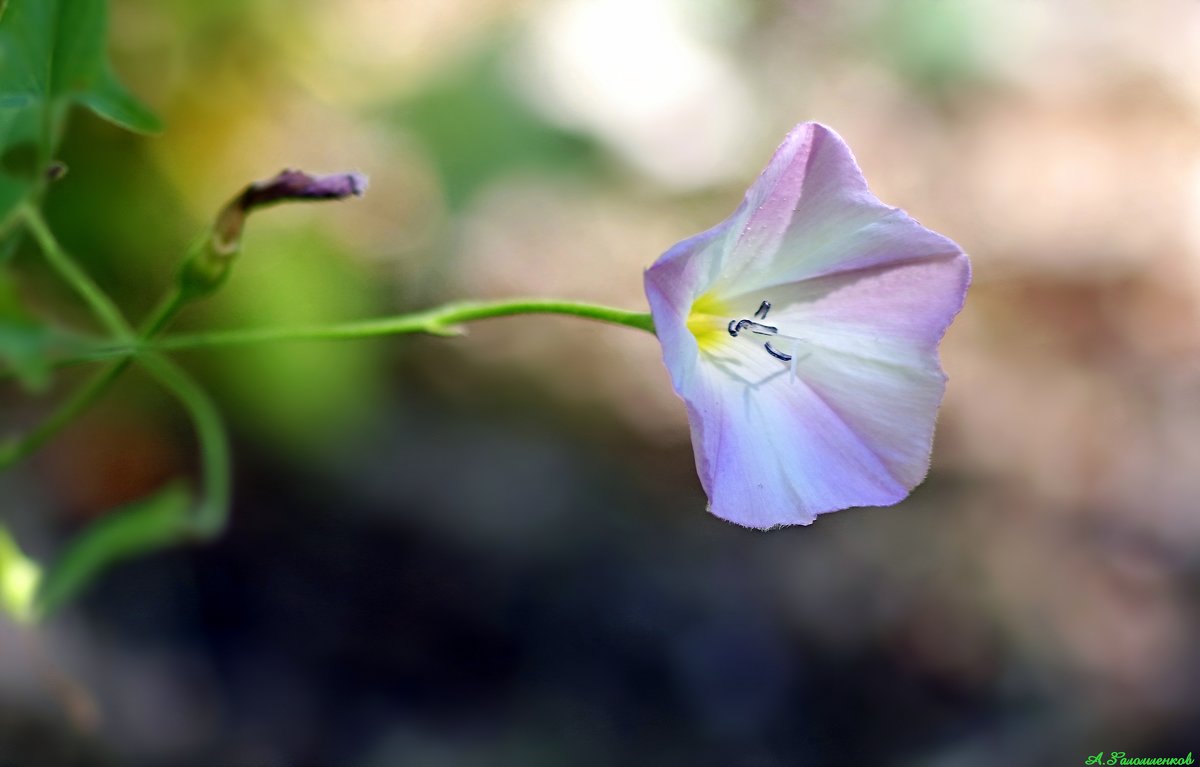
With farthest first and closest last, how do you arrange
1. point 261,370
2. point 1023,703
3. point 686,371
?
1. point 1023,703
2. point 261,370
3. point 686,371

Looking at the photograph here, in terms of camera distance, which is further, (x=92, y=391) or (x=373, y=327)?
(x=92, y=391)

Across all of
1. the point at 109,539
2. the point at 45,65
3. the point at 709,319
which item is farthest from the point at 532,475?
the point at 45,65

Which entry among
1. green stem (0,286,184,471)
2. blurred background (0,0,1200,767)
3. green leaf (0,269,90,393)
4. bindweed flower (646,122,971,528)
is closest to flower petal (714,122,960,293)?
bindweed flower (646,122,971,528)

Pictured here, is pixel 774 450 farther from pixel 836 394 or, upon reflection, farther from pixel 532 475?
pixel 532 475

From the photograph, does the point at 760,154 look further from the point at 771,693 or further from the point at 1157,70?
the point at 1157,70

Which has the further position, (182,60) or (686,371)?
(182,60)

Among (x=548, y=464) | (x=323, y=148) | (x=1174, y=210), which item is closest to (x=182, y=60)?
(x=323, y=148)

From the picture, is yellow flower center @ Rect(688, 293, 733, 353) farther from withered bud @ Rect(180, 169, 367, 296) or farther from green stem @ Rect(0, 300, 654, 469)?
withered bud @ Rect(180, 169, 367, 296)
